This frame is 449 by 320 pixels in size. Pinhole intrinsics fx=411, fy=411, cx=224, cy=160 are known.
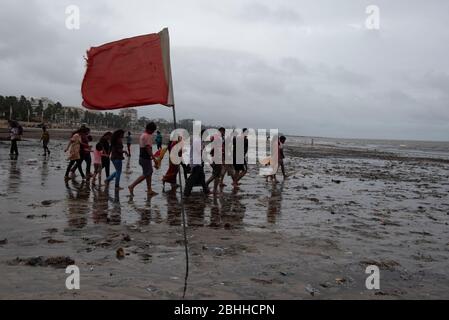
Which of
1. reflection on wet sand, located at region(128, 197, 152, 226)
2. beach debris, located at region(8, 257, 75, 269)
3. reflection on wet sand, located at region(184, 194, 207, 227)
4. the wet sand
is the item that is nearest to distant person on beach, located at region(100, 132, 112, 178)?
the wet sand

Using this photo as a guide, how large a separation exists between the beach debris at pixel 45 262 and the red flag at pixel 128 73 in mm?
2230

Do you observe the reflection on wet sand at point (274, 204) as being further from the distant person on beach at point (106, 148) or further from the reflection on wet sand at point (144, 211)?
the distant person on beach at point (106, 148)

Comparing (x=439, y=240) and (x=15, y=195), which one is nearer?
(x=439, y=240)

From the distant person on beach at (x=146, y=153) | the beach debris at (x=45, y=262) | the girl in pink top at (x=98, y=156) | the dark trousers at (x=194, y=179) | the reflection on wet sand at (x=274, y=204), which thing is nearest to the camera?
the beach debris at (x=45, y=262)

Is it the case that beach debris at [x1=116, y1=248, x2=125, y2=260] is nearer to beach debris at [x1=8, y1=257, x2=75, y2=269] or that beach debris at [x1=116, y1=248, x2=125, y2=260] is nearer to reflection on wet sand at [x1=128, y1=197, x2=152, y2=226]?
beach debris at [x1=8, y1=257, x2=75, y2=269]

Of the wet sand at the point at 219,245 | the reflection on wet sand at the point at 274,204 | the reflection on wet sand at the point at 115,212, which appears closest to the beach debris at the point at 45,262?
the wet sand at the point at 219,245

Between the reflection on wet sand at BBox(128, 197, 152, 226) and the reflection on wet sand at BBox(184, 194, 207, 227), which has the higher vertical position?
the reflection on wet sand at BBox(128, 197, 152, 226)

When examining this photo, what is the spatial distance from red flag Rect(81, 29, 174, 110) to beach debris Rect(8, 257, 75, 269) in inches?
87.8

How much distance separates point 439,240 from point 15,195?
401 inches

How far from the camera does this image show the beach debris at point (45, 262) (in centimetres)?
552

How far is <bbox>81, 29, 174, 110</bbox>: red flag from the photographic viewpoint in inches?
235
